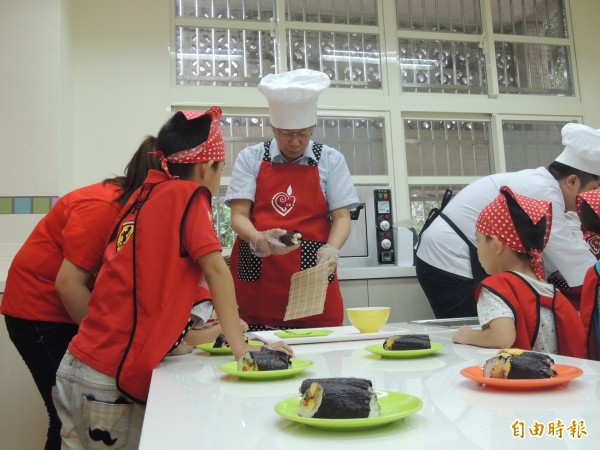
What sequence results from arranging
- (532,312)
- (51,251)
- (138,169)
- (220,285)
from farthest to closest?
(51,251) < (138,169) < (532,312) < (220,285)

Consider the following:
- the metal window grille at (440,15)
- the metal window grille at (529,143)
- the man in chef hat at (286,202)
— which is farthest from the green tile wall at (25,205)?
the metal window grille at (529,143)

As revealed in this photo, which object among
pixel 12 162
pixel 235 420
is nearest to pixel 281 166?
pixel 235 420

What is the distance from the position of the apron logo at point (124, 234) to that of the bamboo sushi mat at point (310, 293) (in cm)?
47

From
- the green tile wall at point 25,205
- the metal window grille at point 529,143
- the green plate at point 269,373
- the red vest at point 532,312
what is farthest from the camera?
the metal window grille at point 529,143

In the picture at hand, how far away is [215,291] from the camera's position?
1.09 m

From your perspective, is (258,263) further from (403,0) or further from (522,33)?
(522,33)

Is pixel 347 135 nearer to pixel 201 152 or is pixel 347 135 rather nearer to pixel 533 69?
pixel 533 69

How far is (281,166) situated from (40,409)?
4.89 ft

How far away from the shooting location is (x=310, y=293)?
4.60 feet

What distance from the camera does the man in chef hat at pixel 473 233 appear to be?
1692 millimetres

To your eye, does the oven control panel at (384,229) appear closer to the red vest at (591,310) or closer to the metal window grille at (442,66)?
the metal window grille at (442,66)

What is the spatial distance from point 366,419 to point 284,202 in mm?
1361

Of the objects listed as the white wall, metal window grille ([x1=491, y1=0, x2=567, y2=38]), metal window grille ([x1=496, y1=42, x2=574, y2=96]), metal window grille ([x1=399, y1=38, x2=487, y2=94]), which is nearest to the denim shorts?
the white wall

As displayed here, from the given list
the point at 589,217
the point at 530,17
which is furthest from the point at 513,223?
the point at 530,17
